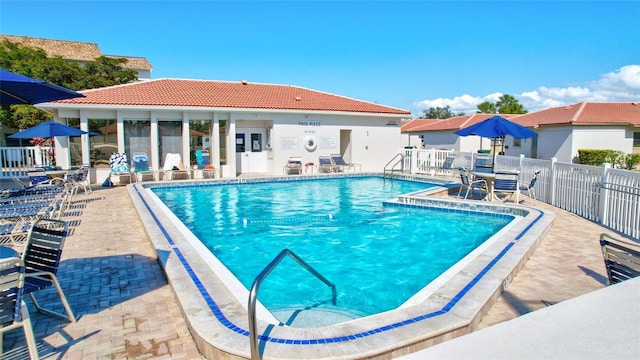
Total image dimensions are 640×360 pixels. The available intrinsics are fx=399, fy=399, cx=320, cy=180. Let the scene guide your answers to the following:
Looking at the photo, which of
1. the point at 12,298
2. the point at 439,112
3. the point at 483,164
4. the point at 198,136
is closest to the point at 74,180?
the point at 198,136

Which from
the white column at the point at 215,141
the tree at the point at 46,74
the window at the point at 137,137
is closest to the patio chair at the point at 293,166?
the white column at the point at 215,141

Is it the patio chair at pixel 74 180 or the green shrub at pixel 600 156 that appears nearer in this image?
the patio chair at pixel 74 180

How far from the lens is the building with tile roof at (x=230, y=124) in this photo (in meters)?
16.3

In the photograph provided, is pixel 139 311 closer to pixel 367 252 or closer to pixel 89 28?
pixel 367 252

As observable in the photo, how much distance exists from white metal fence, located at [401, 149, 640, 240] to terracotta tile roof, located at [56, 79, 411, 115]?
10.1 metres

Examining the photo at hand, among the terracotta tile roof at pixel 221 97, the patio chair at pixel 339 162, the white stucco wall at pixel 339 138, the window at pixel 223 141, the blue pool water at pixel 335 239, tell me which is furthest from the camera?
the patio chair at pixel 339 162

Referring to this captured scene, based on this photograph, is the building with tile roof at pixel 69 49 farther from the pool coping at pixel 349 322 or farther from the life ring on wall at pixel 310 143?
the pool coping at pixel 349 322

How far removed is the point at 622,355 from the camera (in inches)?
65.5

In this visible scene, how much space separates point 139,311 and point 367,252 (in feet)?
14.5

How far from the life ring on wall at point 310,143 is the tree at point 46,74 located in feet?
71.0

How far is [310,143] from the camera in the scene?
20.3 m

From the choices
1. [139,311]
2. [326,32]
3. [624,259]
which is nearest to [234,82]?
[326,32]

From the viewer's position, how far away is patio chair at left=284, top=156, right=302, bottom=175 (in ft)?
62.4

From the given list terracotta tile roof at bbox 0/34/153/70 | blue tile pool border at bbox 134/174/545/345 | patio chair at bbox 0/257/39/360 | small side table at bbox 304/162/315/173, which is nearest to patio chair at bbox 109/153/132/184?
blue tile pool border at bbox 134/174/545/345
